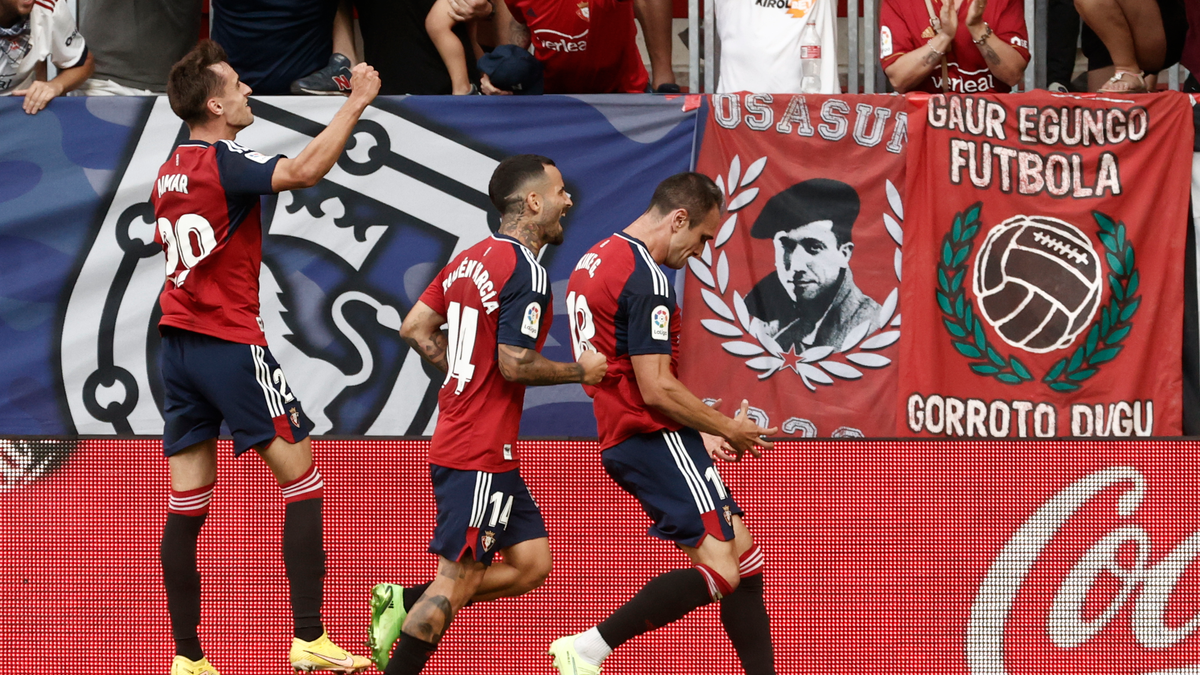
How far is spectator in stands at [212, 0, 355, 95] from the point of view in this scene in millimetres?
7055

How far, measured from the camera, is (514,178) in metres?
4.88

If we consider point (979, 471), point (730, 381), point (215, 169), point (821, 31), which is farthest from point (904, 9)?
point (215, 169)

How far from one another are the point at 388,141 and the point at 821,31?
8.17 ft

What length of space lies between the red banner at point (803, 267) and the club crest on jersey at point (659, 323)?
2.02m

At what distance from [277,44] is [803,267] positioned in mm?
3227

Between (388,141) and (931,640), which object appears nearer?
(931,640)

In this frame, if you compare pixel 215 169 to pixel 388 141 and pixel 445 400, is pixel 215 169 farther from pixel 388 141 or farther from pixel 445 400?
pixel 388 141

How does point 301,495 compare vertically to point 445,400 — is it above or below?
below

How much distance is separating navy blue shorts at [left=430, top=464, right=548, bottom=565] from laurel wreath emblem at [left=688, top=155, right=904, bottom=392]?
2.24m

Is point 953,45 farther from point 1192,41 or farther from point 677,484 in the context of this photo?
point 677,484

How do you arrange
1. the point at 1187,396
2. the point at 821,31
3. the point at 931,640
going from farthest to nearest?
the point at 821,31
the point at 1187,396
the point at 931,640

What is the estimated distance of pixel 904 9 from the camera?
22.8ft

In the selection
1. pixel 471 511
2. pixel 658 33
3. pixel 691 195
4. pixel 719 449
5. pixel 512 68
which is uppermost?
pixel 658 33

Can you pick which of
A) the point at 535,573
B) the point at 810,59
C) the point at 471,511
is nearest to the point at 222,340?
the point at 471,511
